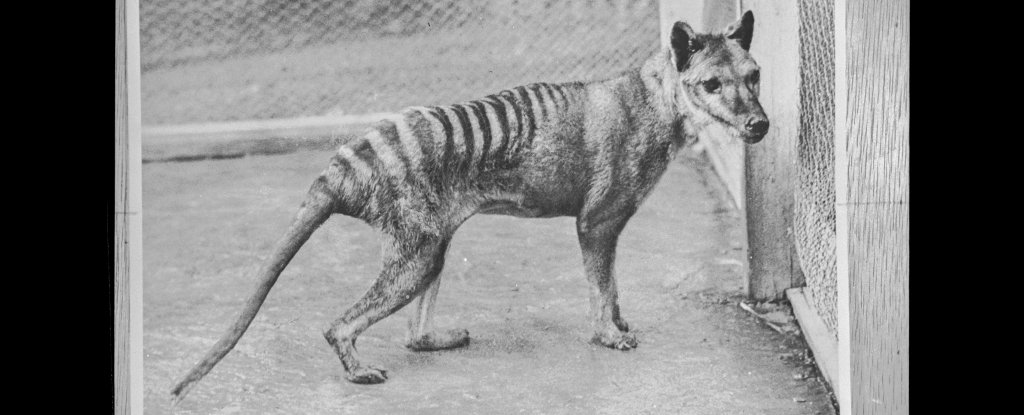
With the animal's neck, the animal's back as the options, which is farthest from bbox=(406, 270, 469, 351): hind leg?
the animal's neck

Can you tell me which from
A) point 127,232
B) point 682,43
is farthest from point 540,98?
point 127,232

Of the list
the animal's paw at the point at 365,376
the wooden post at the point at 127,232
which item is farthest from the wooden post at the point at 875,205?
the wooden post at the point at 127,232

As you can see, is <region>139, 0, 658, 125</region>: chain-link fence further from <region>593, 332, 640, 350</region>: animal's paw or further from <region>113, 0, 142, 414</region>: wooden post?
<region>593, 332, 640, 350</region>: animal's paw

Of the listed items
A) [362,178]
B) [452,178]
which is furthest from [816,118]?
[362,178]

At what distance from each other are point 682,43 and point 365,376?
1.17m

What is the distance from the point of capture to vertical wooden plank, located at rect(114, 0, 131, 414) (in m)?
3.06

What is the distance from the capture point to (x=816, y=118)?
9.81 feet

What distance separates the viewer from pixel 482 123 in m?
3.01

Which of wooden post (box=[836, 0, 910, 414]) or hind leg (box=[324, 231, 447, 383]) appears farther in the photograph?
hind leg (box=[324, 231, 447, 383])

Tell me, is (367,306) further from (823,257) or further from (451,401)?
(823,257)

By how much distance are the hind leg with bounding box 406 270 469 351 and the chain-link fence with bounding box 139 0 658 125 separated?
1.69 ft

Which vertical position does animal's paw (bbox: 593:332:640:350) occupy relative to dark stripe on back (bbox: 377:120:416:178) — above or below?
below

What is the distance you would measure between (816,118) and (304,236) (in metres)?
1.36

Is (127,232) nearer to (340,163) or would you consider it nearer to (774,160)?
(340,163)
